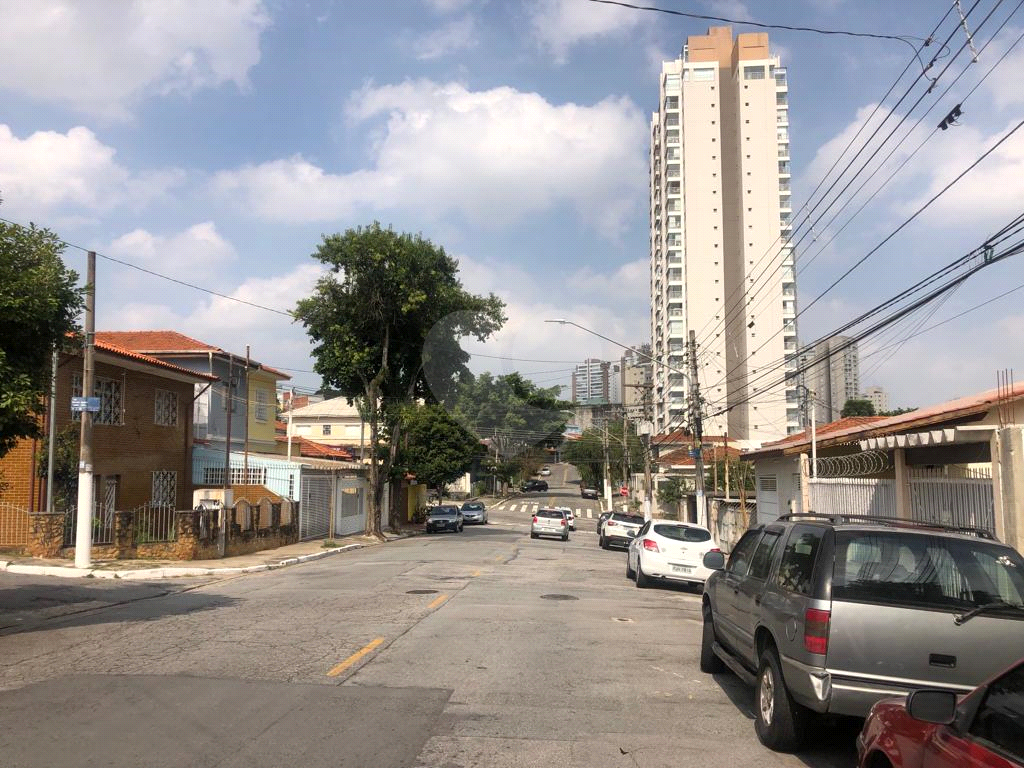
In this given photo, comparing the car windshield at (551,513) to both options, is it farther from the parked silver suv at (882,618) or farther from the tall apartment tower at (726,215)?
the tall apartment tower at (726,215)

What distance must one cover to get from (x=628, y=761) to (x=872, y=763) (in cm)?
210

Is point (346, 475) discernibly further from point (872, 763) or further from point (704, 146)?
point (704, 146)

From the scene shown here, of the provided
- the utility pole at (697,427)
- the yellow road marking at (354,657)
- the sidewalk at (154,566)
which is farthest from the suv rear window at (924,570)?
the utility pole at (697,427)

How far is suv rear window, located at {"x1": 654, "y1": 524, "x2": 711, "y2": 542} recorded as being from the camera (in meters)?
18.9

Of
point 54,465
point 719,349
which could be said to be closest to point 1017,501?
point 54,465

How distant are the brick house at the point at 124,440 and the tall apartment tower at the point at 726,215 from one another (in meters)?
58.7

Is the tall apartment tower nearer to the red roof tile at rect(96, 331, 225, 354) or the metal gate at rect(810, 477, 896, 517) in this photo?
the red roof tile at rect(96, 331, 225, 354)

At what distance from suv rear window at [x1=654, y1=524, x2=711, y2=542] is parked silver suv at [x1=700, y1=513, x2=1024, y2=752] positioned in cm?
1249

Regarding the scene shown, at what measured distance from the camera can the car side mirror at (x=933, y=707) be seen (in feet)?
11.8

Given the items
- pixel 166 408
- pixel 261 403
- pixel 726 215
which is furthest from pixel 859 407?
pixel 166 408

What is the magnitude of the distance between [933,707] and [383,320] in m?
35.5

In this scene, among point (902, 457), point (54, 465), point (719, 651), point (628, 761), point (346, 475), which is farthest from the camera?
point (346, 475)

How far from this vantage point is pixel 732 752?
6.25 meters

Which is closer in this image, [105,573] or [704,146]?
[105,573]
